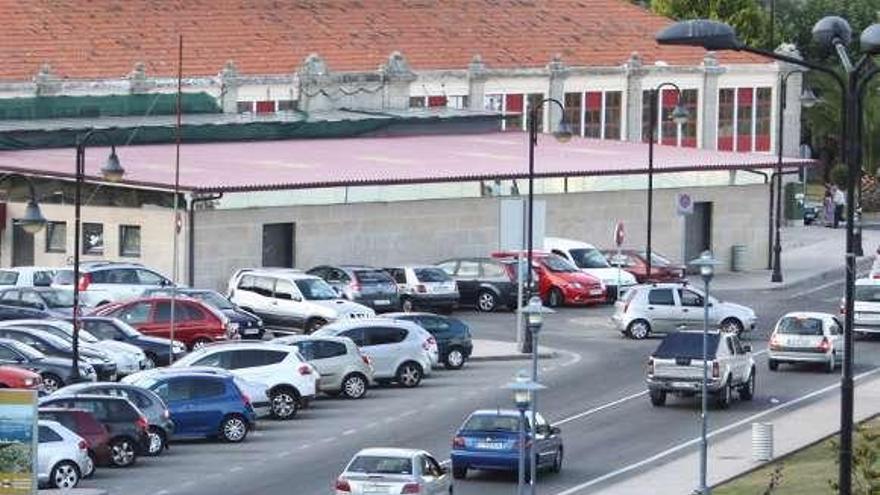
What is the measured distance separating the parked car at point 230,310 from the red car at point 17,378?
10.5m

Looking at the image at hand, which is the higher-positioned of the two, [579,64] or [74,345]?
[579,64]

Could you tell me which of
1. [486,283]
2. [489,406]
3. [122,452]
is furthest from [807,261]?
[122,452]

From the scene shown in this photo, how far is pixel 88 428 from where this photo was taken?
153 ft

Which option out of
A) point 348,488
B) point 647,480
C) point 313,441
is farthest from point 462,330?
point 348,488

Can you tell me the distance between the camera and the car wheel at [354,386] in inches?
2210

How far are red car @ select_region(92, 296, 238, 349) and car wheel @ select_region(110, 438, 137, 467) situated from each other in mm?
13341

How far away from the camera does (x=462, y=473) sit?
46844mm

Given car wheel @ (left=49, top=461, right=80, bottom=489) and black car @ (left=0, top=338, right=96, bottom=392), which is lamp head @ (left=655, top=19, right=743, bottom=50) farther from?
black car @ (left=0, top=338, right=96, bottom=392)

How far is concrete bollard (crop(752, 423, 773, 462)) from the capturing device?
160 ft

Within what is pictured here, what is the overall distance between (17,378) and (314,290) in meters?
14.9

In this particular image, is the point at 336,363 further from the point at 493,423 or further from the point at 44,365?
the point at 493,423

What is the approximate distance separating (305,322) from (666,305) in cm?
859

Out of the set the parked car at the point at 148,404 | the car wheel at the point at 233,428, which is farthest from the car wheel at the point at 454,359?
the parked car at the point at 148,404

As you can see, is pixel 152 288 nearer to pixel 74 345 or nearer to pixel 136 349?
pixel 136 349
